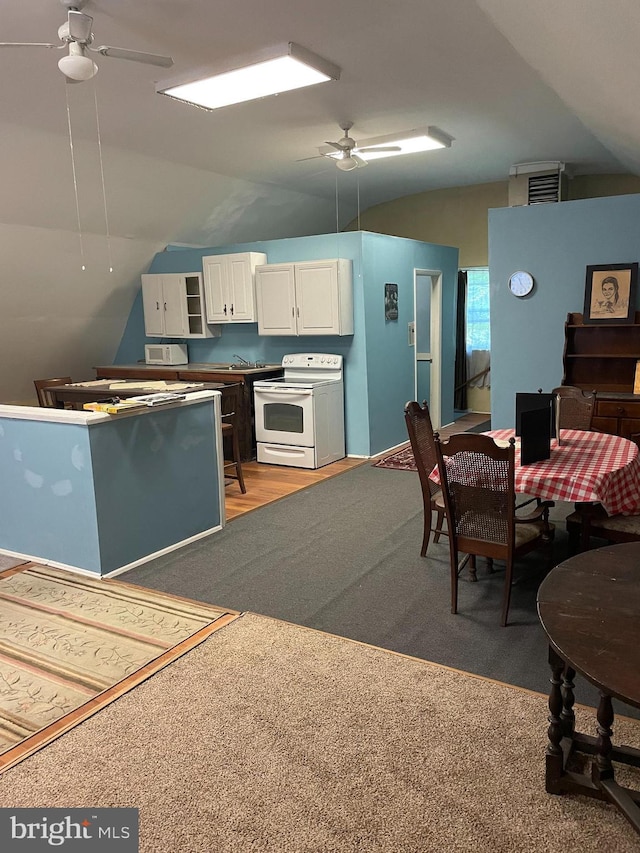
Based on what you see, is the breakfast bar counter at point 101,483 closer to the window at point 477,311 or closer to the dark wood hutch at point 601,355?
the dark wood hutch at point 601,355

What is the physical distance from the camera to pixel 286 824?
1.93m

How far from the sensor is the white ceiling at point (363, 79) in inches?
129

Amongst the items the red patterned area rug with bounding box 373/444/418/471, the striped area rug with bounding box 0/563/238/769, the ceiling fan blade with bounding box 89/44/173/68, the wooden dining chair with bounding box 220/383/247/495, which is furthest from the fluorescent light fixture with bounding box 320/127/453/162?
the striped area rug with bounding box 0/563/238/769

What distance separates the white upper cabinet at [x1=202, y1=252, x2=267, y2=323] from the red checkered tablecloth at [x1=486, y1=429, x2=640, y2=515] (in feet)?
12.9

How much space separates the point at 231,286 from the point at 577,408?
399 cm

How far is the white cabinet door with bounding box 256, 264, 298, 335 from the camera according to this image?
21.3 ft

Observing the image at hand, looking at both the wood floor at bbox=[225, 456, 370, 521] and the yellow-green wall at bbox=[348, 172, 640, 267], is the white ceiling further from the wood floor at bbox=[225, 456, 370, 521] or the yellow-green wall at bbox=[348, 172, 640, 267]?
the wood floor at bbox=[225, 456, 370, 521]

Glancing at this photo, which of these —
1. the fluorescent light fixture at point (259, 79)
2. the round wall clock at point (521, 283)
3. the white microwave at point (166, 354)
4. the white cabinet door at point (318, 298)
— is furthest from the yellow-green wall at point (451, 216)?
the fluorescent light fixture at point (259, 79)

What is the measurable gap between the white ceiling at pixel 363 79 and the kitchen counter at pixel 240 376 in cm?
205

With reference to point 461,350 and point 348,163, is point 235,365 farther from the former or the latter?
point 461,350

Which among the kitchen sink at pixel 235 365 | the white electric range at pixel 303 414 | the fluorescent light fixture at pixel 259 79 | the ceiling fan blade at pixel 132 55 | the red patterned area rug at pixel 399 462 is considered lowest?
the red patterned area rug at pixel 399 462

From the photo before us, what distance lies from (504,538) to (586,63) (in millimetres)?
2372

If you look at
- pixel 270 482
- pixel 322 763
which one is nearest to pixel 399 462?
pixel 270 482

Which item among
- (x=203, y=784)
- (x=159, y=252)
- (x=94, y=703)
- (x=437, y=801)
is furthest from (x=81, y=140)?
(x=437, y=801)
